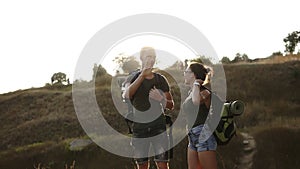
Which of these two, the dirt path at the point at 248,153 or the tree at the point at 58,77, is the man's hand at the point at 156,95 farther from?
the tree at the point at 58,77

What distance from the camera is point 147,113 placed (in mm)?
5574

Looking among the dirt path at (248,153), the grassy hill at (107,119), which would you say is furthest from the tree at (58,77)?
the dirt path at (248,153)

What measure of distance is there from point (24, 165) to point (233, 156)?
1226 cm

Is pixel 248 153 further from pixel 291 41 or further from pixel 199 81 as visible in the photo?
pixel 291 41

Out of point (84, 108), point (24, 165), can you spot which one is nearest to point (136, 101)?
point (24, 165)

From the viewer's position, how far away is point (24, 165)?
25.0 meters

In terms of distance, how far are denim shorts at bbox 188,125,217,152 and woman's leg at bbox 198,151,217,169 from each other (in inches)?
1.9

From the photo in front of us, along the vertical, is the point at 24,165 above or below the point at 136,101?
below

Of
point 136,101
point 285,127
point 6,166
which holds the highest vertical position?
point 136,101

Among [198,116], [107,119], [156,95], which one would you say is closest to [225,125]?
[198,116]

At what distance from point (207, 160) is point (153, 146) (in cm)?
74

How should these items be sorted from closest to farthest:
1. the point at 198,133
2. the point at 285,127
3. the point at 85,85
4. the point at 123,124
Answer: the point at 198,133, the point at 285,127, the point at 123,124, the point at 85,85

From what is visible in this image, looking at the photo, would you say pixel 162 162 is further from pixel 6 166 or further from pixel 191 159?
pixel 6 166

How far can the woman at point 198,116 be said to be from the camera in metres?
5.34
